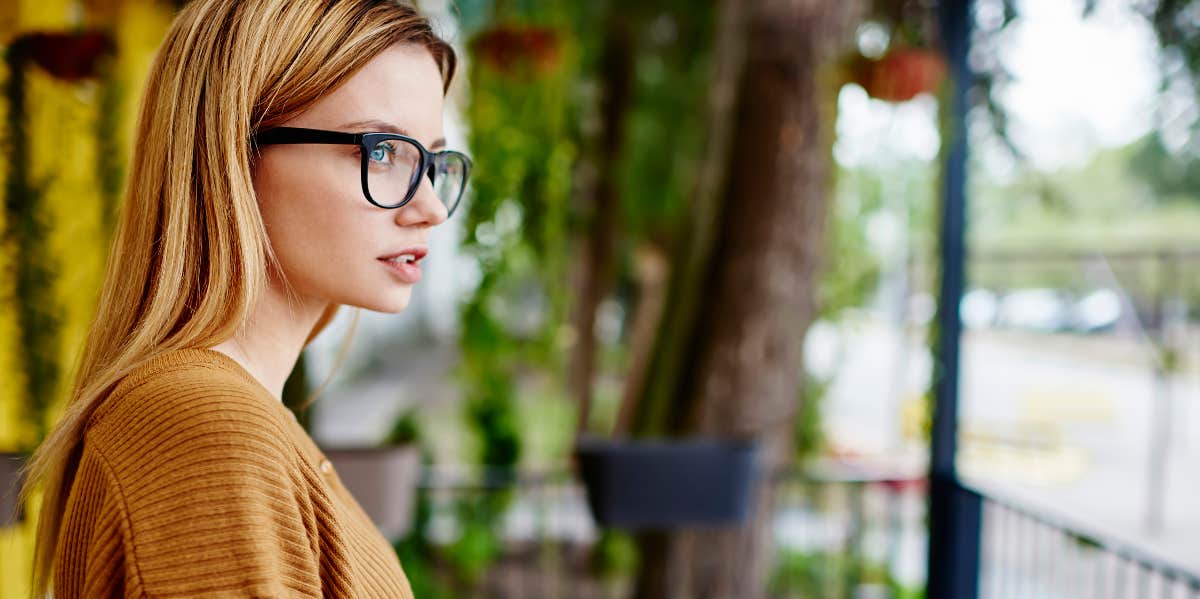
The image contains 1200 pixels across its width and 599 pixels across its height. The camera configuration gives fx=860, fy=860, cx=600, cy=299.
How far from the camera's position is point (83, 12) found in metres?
2.40

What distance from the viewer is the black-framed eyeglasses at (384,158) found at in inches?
28.1

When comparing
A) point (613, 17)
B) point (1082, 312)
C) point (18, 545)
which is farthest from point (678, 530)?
point (1082, 312)

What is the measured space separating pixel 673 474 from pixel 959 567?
0.96m

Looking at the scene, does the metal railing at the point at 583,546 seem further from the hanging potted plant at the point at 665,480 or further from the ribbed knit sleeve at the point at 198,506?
the ribbed knit sleeve at the point at 198,506

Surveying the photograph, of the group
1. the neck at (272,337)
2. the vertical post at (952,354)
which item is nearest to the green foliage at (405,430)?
the vertical post at (952,354)

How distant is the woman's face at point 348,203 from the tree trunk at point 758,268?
2.28m

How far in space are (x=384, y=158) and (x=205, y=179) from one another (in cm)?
14

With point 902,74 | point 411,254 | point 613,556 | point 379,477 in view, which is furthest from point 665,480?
point 613,556

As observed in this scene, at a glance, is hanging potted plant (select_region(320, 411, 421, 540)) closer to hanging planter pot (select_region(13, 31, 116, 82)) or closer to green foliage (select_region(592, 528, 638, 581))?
hanging planter pot (select_region(13, 31, 116, 82))

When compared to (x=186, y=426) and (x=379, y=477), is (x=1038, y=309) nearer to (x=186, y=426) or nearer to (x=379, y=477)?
(x=379, y=477)

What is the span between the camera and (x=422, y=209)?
77 centimetres

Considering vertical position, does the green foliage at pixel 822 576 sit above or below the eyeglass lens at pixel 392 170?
below

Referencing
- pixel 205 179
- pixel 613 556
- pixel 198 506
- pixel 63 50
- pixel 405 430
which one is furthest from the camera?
pixel 613 556

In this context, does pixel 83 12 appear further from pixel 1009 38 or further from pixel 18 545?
pixel 1009 38
